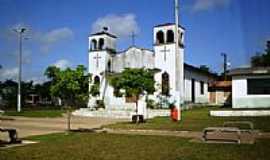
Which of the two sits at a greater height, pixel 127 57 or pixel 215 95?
pixel 127 57

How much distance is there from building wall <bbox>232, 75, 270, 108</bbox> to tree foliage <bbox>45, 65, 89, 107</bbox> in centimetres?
1838

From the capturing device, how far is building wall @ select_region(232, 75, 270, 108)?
3300cm

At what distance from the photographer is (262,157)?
10.2 meters

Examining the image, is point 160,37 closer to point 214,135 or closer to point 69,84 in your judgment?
point 69,84

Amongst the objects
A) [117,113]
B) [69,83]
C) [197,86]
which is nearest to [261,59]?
[197,86]

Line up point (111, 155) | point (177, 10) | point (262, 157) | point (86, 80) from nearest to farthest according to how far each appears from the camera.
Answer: point (262, 157), point (111, 155), point (86, 80), point (177, 10)

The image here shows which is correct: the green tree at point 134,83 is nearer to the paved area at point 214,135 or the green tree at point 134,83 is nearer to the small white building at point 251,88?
the small white building at point 251,88

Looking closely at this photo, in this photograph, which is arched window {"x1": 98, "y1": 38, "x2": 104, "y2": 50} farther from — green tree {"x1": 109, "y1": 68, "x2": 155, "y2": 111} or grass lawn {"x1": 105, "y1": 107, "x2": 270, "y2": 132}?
grass lawn {"x1": 105, "y1": 107, "x2": 270, "y2": 132}

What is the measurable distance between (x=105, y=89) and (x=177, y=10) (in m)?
22.0

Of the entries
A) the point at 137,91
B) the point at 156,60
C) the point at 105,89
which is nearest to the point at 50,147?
the point at 137,91

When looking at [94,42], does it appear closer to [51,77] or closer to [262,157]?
[51,77]

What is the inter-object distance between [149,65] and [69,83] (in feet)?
89.2

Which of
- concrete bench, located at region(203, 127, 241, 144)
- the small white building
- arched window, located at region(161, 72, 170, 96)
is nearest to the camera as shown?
concrete bench, located at region(203, 127, 241, 144)

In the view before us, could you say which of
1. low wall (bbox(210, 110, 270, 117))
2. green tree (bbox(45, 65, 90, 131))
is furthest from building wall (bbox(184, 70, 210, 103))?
green tree (bbox(45, 65, 90, 131))
